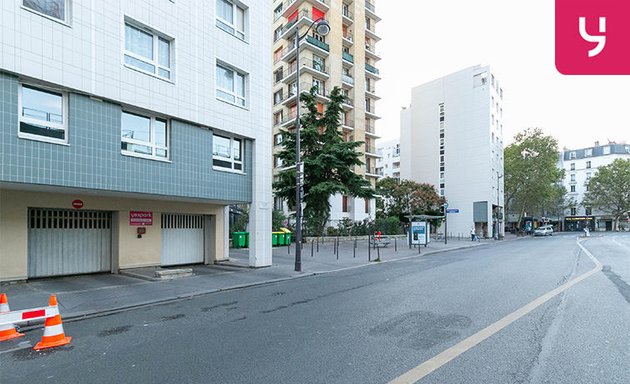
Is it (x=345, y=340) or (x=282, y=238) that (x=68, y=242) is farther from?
(x=282, y=238)

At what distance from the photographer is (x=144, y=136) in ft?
36.2

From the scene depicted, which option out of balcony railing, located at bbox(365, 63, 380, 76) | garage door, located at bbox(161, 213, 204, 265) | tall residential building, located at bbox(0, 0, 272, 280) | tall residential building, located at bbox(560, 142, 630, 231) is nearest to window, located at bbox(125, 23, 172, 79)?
tall residential building, located at bbox(0, 0, 272, 280)

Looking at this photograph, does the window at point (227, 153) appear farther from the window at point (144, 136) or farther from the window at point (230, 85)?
the window at point (144, 136)

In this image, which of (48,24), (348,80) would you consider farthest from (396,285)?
(348,80)

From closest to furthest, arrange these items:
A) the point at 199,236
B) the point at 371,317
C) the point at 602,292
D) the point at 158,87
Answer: the point at 371,317 < the point at 602,292 < the point at 158,87 < the point at 199,236

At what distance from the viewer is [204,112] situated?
12.5 meters

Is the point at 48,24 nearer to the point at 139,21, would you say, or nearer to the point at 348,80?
the point at 139,21

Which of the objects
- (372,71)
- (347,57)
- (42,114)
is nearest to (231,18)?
(42,114)

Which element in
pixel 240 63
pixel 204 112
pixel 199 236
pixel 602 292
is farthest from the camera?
pixel 199 236

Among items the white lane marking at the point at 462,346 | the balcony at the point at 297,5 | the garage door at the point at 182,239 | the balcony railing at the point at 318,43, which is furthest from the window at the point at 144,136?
the balcony at the point at 297,5

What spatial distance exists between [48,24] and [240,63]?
6421mm

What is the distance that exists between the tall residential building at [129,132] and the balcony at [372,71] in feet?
112

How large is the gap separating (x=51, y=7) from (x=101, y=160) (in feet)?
12.7

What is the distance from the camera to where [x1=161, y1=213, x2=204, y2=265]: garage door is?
1420 cm
